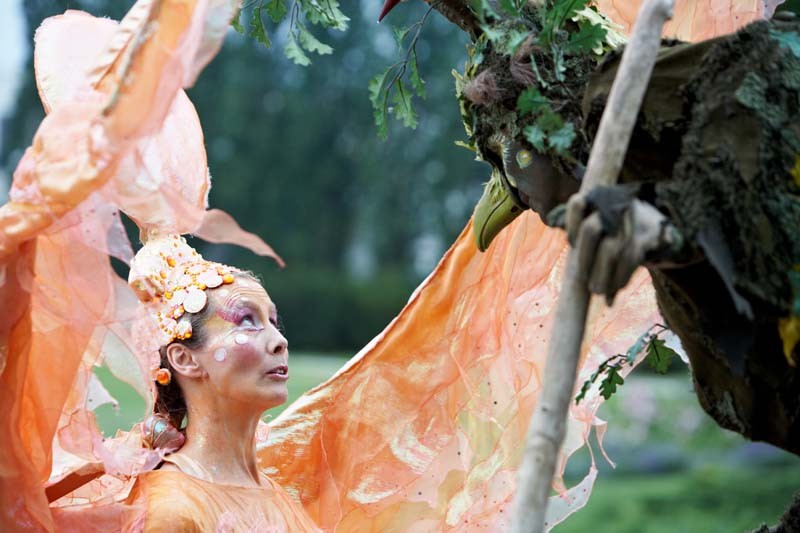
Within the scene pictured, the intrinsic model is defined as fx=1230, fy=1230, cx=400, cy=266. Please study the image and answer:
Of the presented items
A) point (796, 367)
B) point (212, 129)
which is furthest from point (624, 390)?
point (796, 367)

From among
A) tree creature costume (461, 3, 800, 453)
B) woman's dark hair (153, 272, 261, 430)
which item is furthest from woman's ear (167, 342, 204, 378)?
tree creature costume (461, 3, 800, 453)

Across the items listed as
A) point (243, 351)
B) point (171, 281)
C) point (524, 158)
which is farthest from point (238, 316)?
point (524, 158)

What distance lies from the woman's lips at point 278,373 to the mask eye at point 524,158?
2.81ft

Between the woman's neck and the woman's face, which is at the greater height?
the woman's face

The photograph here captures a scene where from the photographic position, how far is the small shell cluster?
3041 millimetres

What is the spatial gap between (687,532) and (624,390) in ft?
7.57

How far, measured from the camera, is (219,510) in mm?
2865

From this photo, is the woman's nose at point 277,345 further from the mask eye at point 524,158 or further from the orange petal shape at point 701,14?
the orange petal shape at point 701,14

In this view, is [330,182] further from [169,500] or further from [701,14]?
[169,500]

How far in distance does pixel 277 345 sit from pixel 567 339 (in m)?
1.26

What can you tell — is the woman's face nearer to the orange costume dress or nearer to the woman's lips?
the woman's lips

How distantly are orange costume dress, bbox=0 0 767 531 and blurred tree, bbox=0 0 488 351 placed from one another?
10100mm

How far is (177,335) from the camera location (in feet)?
9.93

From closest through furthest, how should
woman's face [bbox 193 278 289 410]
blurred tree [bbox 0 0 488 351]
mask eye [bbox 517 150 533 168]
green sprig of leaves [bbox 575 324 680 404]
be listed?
mask eye [bbox 517 150 533 168] < green sprig of leaves [bbox 575 324 680 404] < woman's face [bbox 193 278 289 410] < blurred tree [bbox 0 0 488 351]
